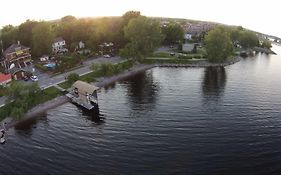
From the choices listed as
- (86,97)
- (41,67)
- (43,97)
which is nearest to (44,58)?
(41,67)

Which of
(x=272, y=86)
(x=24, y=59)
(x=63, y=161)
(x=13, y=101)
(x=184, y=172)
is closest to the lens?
(x=184, y=172)

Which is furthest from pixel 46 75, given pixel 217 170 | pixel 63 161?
pixel 217 170

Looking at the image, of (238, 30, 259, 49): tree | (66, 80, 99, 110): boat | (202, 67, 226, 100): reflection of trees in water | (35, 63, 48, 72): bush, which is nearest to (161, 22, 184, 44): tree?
(238, 30, 259, 49): tree

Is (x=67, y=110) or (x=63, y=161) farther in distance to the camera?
(x=67, y=110)

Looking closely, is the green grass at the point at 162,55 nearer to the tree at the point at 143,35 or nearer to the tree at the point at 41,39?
the tree at the point at 143,35

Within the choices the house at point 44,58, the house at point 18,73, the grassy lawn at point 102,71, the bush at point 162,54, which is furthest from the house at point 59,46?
the bush at point 162,54

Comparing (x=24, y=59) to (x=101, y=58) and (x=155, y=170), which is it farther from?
(x=155, y=170)

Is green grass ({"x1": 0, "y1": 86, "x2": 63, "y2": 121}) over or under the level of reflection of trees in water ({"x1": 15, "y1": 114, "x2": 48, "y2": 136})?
over

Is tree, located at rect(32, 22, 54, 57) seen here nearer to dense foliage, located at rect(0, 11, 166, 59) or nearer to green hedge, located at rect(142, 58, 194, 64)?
dense foliage, located at rect(0, 11, 166, 59)
